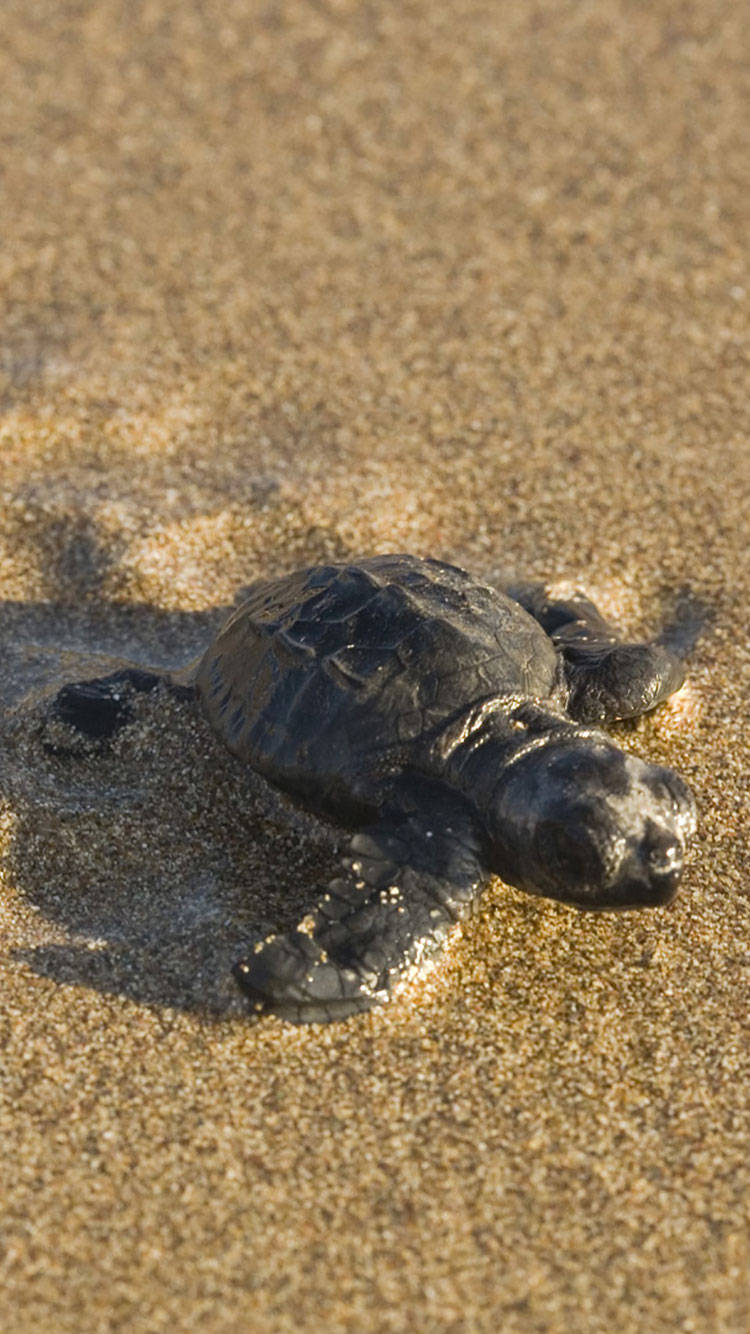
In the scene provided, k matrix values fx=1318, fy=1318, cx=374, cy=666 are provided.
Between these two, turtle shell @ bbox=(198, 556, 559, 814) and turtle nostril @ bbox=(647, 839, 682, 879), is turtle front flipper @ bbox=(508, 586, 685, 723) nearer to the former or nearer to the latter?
turtle shell @ bbox=(198, 556, 559, 814)

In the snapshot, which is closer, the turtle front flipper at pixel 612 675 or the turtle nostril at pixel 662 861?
the turtle nostril at pixel 662 861

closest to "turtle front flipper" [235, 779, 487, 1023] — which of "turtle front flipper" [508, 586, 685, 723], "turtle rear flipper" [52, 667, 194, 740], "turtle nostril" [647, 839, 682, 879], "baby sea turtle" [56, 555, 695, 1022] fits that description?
"baby sea turtle" [56, 555, 695, 1022]

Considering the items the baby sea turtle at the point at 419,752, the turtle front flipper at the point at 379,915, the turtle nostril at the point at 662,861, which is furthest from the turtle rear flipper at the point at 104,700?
the turtle nostril at the point at 662,861

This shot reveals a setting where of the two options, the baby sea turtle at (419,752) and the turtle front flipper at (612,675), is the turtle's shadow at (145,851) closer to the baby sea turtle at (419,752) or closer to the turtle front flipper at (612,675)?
the baby sea turtle at (419,752)

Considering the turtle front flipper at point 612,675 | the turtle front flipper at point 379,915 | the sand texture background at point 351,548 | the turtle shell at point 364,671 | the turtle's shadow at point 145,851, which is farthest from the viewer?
the turtle front flipper at point 612,675

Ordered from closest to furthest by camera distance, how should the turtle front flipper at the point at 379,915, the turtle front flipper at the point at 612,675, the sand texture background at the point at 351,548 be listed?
1. the sand texture background at the point at 351,548
2. the turtle front flipper at the point at 379,915
3. the turtle front flipper at the point at 612,675

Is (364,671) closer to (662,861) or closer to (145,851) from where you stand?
(145,851)

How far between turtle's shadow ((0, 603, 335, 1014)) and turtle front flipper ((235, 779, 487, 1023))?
13 centimetres

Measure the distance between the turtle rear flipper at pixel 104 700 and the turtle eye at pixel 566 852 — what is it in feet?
3.73

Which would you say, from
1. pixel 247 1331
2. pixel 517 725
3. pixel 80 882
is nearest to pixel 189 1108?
pixel 247 1331

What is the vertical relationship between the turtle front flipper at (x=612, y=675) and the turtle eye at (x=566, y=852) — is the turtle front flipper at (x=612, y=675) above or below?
above

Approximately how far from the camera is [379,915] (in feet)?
9.02

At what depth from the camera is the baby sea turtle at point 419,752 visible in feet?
8.86

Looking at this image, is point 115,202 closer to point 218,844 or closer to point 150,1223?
point 218,844
